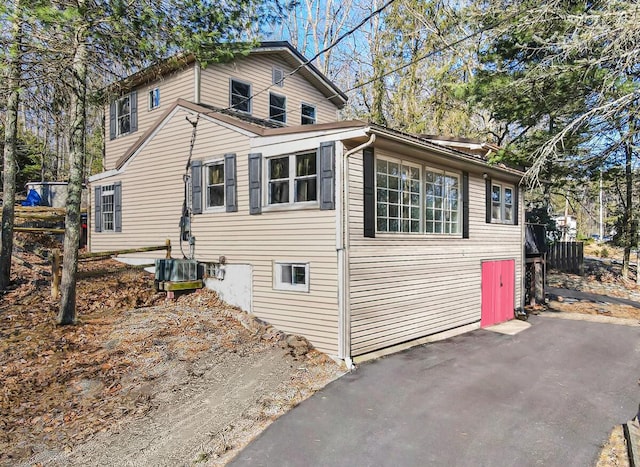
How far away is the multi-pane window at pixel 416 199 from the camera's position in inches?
A: 344

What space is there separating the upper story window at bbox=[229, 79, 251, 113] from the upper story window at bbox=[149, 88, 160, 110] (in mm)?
2543

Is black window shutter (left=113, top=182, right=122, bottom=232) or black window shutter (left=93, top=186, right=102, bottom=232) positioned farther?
black window shutter (left=93, top=186, right=102, bottom=232)

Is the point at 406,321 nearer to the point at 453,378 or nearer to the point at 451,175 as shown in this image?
the point at 453,378

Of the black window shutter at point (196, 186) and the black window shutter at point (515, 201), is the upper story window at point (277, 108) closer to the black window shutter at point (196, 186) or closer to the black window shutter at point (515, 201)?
the black window shutter at point (196, 186)

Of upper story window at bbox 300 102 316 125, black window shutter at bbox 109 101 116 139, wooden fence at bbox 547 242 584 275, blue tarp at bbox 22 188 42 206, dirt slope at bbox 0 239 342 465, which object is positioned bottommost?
dirt slope at bbox 0 239 342 465

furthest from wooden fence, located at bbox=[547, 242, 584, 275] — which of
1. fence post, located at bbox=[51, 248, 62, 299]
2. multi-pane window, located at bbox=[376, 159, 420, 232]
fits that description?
fence post, located at bbox=[51, 248, 62, 299]

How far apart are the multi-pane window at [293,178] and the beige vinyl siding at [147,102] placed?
19.6 feet

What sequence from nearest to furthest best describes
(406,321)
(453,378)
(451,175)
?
(453,378) < (406,321) < (451,175)

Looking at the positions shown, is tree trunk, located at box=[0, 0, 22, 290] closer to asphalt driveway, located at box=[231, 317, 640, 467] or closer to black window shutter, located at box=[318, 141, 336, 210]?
black window shutter, located at box=[318, 141, 336, 210]

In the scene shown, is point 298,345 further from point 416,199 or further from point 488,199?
point 488,199

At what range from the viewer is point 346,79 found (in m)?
26.0

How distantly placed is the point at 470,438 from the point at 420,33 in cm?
2031

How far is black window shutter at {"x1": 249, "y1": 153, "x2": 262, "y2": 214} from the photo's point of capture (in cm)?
898

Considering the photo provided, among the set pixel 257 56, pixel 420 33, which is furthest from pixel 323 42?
pixel 257 56
